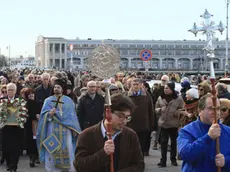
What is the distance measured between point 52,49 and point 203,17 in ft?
501

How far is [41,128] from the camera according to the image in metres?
9.09

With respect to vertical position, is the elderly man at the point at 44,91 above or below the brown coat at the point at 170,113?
above

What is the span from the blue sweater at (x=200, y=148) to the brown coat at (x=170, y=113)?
5284mm

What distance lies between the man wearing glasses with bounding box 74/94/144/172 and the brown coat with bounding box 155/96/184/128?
568 cm

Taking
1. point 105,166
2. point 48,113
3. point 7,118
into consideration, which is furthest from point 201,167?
point 7,118

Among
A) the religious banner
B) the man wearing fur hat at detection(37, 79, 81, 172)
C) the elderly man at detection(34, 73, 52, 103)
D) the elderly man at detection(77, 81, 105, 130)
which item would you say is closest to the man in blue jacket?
the man wearing fur hat at detection(37, 79, 81, 172)

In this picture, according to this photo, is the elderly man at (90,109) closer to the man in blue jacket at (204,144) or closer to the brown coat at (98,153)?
the man in blue jacket at (204,144)

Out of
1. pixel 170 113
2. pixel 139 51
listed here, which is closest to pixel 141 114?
pixel 170 113

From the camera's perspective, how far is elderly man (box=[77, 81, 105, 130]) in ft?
31.7

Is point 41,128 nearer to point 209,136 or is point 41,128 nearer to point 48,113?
point 48,113

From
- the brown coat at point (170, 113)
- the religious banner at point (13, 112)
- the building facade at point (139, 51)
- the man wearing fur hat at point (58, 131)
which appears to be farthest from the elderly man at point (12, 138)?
the building facade at point (139, 51)

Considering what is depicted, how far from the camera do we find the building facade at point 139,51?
148m

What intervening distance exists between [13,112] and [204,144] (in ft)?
19.5

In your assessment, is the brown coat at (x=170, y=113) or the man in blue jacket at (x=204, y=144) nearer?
the man in blue jacket at (x=204, y=144)
